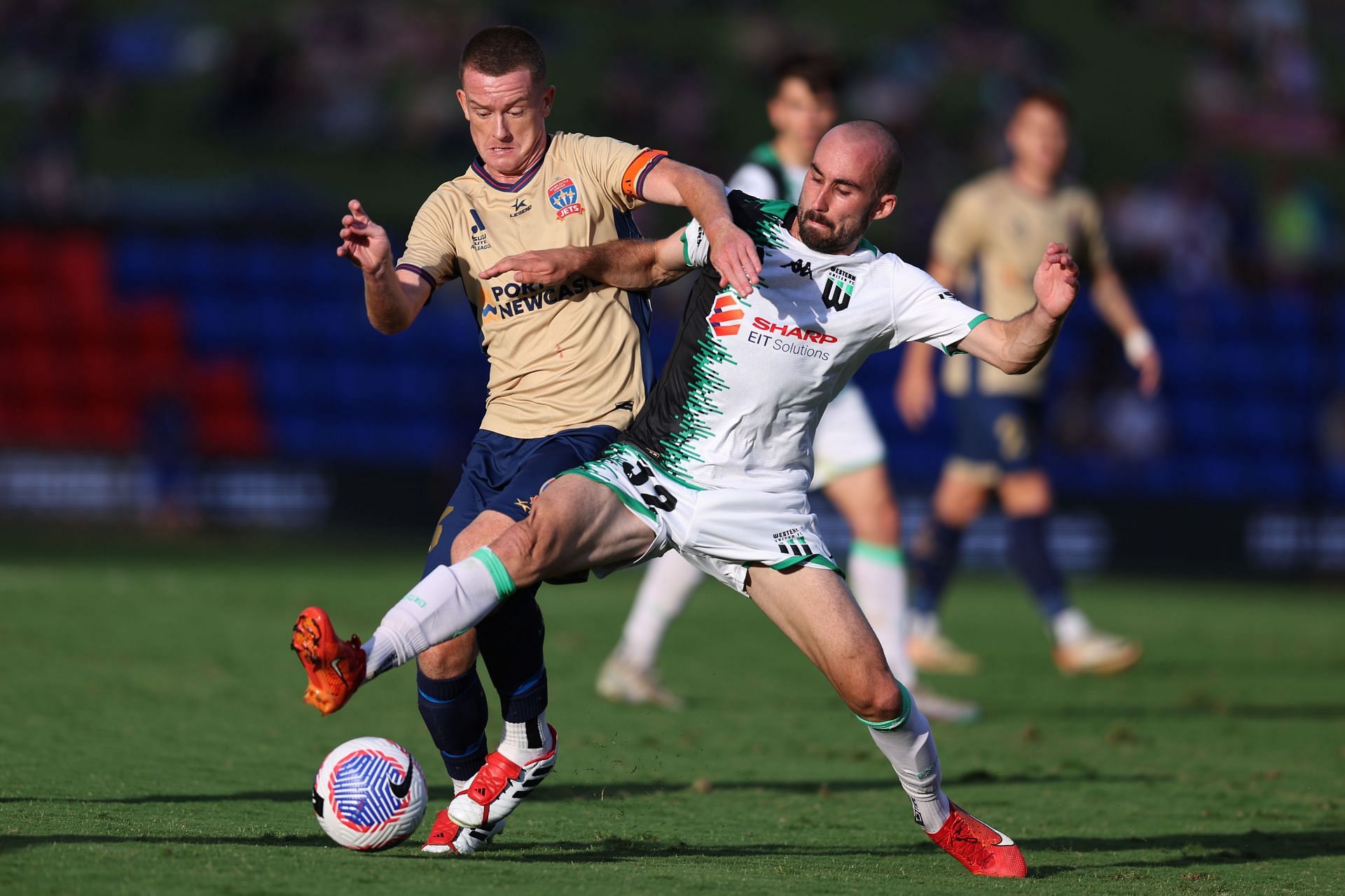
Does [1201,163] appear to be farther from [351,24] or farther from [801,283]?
[801,283]

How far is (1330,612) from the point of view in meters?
12.7

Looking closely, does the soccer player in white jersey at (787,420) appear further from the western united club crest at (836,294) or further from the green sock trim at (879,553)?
the green sock trim at (879,553)

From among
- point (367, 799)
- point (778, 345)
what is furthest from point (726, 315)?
point (367, 799)

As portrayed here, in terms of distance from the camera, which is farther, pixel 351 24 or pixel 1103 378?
pixel 351 24

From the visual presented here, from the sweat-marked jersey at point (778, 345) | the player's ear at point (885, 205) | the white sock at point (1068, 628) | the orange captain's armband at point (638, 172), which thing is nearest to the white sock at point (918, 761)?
A: the sweat-marked jersey at point (778, 345)

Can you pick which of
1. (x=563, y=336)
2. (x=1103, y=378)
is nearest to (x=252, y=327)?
(x=1103, y=378)

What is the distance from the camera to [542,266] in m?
4.45

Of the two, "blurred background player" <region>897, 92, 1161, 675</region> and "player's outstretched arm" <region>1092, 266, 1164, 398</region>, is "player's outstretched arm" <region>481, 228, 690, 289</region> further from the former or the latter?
"player's outstretched arm" <region>1092, 266, 1164, 398</region>

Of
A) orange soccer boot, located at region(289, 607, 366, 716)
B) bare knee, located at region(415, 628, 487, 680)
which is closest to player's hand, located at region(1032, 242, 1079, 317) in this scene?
bare knee, located at region(415, 628, 487, 680)

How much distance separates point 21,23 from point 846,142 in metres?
19.3

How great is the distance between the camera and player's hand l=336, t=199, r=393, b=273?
4285mm

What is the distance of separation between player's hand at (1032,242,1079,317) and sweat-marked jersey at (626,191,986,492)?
0.25 metres

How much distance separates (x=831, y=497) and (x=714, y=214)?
11.1 feet

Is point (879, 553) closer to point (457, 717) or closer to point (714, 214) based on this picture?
point (457, 717)
